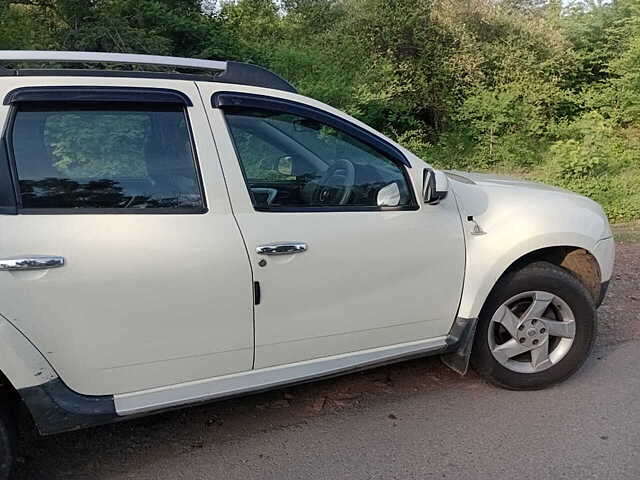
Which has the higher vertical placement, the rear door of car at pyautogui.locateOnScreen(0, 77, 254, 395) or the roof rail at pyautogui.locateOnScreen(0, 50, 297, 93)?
the roof rail at pyautogui.locateOnScreen(0, 50, 297, 93)

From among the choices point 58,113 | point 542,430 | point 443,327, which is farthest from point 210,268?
point 542,430

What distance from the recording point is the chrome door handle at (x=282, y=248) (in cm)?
268

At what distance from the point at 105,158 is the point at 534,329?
2.60 meters

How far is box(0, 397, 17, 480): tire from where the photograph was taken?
2438 millimetres

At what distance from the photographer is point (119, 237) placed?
2.45 m

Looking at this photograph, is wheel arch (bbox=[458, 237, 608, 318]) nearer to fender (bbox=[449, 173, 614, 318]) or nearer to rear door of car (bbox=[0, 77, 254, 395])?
fender (bbox=[449, 173, 614, 318])

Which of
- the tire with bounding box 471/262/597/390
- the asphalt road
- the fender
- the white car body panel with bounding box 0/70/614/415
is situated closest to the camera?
the white car body panel with bounding box 0/70/614/415

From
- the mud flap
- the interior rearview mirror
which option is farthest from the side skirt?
the interior rearview mirror

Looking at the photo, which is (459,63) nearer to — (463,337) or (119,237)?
(463,337)

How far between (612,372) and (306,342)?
7.17ft

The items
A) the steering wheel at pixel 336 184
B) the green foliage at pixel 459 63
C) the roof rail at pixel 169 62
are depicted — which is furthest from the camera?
the green foliage at pixel 459 63

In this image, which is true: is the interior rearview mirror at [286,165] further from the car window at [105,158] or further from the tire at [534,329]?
the tire at [534,329]

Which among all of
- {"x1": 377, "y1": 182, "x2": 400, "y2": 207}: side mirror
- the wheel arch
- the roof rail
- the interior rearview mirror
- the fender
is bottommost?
the wheel arch

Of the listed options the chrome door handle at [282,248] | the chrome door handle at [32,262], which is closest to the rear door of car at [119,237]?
the chrome door handle at [32,262]
